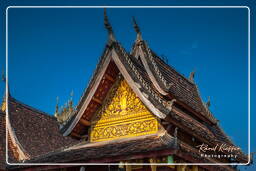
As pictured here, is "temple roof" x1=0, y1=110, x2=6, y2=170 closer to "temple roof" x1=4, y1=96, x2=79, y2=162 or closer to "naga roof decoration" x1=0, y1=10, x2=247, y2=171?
"temple roof" x1=4, y1=96, x2=79, y2=162

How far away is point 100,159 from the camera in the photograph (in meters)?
10.0

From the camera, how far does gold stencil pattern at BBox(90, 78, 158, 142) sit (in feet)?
38.1

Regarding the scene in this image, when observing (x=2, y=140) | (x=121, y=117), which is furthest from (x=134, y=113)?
(x=2, y=140)

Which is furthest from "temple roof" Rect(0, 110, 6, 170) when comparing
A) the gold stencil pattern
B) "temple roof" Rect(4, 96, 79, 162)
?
the gold stencil pattern

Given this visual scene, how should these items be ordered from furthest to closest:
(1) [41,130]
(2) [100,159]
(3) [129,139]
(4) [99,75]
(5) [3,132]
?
1. (1) [41,130]
2. (5) [3,132]
3. (4) [99,75]
4. (3) [129,139]
5. (2) [100,159]

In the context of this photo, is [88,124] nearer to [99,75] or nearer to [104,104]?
[104,104]

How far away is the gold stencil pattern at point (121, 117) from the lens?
38.1 feet

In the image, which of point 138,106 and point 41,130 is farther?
point 41,130

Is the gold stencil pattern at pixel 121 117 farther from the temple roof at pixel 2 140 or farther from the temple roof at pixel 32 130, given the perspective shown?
the temple roof at pixel 32 130

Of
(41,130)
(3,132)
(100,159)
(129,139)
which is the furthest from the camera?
(41,130)

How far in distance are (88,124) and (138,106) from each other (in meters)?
1.87

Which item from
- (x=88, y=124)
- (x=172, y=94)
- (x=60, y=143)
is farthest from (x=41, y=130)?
(x=172, y=94)

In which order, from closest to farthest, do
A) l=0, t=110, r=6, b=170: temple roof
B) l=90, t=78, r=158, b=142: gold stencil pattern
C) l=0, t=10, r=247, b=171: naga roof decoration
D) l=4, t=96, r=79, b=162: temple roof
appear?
l=0, t=10, r=247, b=171: naga roof decoration, l=90, t=78, r=158, b=142: gold stencil pattern, l=0, t=110, r=6, b=170: temple roof, l=4, t=96, r=79, b=162: temple roof

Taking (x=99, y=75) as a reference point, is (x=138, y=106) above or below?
below
